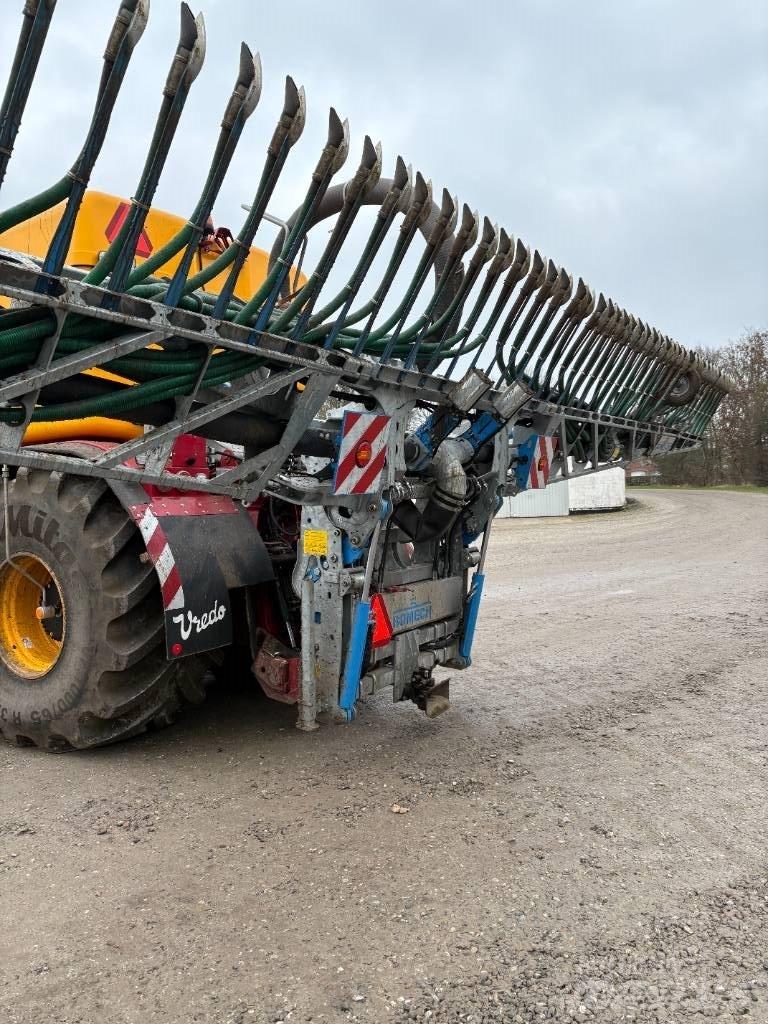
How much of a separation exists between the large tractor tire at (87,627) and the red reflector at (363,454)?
1048mm

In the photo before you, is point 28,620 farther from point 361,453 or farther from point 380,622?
point 361,453

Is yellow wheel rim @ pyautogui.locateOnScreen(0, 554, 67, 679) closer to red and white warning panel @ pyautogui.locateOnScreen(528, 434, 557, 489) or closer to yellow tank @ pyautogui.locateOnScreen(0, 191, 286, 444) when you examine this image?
yellow tank @ pyautogui.locateOnScreen(0, 191, 286, 444)

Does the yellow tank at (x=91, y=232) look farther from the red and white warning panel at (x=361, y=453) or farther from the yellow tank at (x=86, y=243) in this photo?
the red and white warning panel at (x=361, y=453)

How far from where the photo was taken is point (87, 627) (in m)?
3.53

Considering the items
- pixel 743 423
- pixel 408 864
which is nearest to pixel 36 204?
pixel 408 864

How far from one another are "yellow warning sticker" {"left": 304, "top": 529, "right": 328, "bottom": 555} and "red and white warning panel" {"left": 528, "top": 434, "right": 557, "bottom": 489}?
5.01 feet

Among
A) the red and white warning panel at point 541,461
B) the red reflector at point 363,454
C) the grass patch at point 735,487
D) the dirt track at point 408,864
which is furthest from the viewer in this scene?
the grass patch at point 735,487

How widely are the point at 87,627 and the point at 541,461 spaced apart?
2.70 m

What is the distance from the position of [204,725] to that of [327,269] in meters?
2.54

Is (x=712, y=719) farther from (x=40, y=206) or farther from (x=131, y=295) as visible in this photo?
(x=40, y=206)

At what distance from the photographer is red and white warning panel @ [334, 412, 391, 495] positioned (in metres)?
3.52

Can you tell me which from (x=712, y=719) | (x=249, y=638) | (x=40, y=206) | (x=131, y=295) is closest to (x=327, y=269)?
(x=131, y=295)

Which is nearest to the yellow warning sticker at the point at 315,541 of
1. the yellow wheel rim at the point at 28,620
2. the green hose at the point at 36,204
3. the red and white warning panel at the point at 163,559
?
the red and white warning panel at the point at 163,559

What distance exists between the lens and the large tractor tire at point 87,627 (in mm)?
3447
